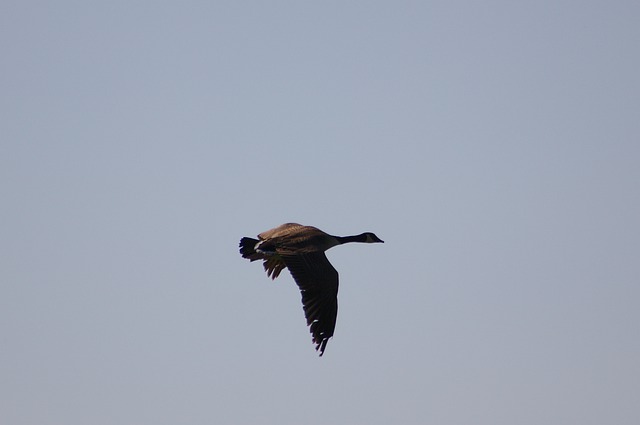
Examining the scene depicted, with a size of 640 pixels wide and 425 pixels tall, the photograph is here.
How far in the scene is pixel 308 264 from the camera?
47656mm

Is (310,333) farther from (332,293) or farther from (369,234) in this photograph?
(369,234)

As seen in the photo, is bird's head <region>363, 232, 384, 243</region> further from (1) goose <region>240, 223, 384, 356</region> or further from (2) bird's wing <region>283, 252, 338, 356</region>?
(2) bird's wing <region>283, 252, 338, 356</region>

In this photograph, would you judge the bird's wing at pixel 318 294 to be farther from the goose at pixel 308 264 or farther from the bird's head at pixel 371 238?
the bird's head at pixel 371 238

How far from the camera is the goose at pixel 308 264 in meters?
47.0

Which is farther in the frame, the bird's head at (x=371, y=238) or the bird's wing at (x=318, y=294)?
the bird's head at (x=371, y=238)

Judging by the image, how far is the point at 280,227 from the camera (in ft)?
167

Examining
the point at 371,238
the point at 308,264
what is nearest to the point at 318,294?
the point at 308,264

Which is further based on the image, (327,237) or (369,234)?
(369,234)

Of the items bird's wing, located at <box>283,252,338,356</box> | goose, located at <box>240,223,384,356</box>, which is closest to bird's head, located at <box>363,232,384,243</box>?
goose, located at <box>240,223,384,356</box>

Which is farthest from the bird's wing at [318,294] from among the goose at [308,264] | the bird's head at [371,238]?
the bird's head at [371,238]

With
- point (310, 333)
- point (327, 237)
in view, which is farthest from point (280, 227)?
point (310, 333)

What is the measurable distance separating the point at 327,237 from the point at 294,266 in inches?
92.4

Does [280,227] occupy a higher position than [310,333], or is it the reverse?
[280,227]

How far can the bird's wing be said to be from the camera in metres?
46.9
